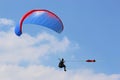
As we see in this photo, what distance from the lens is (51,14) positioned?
10950 centimetres

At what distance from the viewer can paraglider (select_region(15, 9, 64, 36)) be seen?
10800cm

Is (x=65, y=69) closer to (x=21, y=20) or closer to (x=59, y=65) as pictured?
(x=59, y=65)

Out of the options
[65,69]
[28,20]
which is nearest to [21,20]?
[28,20]

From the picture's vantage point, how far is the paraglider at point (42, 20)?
108 meters

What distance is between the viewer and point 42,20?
355 ft

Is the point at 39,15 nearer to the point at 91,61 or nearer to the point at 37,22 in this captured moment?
the point at 37,22

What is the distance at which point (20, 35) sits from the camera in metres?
108

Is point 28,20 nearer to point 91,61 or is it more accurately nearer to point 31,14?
point 31,14

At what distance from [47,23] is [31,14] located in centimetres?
227

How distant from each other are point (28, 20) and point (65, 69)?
294 inches

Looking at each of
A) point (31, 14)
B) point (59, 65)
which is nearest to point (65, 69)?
point (59, 65)

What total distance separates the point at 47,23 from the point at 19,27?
318 cm

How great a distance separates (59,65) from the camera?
112 metres

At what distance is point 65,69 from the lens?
111m
